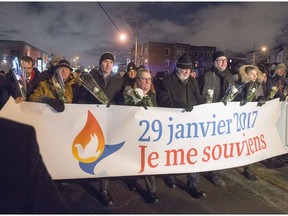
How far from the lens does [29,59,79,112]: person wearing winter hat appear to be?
3.71 meters

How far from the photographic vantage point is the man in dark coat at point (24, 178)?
1.50 metres

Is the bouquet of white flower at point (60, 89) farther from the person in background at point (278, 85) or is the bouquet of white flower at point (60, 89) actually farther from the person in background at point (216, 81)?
the person in background at point (278, 85)

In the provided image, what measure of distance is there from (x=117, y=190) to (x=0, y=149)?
3140mm

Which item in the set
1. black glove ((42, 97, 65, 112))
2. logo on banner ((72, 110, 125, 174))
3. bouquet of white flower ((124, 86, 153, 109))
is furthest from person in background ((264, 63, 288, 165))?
black glove ((42, 97, 65, 112))

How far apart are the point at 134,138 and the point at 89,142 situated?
596mm

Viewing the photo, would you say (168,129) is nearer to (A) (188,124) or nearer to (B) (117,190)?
(A) (188,124)

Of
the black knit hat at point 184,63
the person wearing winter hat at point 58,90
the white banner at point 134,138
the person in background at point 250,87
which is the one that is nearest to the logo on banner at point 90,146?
the white banner at point 134,138

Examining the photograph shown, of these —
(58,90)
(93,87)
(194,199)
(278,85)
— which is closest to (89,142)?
(93,87)

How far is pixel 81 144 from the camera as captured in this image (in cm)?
380

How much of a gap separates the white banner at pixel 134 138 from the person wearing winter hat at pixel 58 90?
0.40 ft

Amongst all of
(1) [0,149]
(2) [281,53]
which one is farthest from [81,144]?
(2) [281,53]

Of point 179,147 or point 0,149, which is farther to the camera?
point 179,147

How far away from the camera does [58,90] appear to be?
415cm

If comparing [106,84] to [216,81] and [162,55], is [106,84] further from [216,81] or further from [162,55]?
[162,55]
